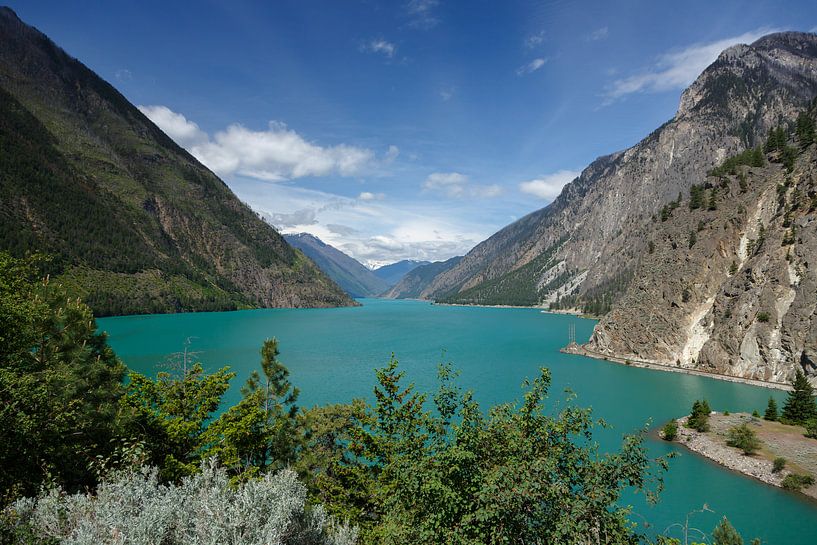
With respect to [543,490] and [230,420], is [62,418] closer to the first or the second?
[230,420]

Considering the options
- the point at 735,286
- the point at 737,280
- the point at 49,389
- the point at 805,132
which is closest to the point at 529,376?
the point at 735,286

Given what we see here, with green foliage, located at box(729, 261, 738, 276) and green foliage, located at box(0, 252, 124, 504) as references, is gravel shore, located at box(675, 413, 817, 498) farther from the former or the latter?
green foliage, located at box(729, 261, 738, 276)

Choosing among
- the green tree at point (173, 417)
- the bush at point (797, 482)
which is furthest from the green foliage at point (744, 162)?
the green tree at point (173, 417)

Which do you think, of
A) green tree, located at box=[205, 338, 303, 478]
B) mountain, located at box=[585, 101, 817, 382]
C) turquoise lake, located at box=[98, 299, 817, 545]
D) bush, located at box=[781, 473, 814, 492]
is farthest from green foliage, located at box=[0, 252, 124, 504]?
mountain, located at box=[585, 101, 817, 382]

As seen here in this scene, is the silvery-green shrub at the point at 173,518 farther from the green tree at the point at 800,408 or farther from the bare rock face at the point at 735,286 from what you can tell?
the bare rock face at the point at 735,286

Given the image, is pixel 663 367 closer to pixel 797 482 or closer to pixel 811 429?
pixel 811 429

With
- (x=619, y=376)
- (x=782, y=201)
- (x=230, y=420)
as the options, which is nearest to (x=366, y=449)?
(x=230, y=420)
